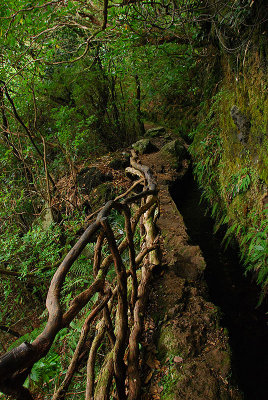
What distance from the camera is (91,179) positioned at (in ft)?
24.0

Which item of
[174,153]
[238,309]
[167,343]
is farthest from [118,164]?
[167,343]

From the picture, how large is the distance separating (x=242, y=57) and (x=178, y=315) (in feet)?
13.7

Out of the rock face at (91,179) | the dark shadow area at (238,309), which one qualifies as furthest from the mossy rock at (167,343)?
the rock face at (91,179)

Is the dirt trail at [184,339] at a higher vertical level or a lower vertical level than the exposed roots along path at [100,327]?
lower

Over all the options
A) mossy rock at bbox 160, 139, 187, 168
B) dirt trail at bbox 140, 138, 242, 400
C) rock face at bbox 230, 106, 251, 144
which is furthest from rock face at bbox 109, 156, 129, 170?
dirt trail at bbox 140, 138, 242, 400

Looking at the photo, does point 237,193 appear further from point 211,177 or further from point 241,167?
point 211,177

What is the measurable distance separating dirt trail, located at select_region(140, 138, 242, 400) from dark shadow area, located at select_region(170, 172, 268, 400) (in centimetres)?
17

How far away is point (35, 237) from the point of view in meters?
4.47

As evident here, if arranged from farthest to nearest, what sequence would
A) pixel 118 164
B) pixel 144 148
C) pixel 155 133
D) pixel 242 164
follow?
1. pixel 155 133
2. pixel 144 148
3. pixel 118 164
4. pixel 242 164

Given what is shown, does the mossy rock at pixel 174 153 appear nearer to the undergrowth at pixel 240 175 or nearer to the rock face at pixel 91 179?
the undergrowth at pixel 240 175

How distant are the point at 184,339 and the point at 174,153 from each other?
6.52m

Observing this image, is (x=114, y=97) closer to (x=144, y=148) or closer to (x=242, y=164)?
(x=144, y=148)

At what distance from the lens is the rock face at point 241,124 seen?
4.04 meters

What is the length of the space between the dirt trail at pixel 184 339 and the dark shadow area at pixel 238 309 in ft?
0.57
